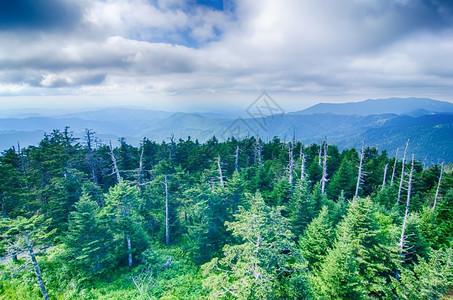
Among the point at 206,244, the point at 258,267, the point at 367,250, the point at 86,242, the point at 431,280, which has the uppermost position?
the point at 258,267

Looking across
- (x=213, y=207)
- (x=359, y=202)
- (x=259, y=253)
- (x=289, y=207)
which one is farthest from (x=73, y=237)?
(x=359, y=202)

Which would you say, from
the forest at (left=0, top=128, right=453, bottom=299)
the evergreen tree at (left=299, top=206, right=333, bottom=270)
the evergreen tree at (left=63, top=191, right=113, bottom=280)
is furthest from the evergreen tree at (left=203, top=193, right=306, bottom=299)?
the evergreen tree at (left=63, top=191, right=113, bottom=280)

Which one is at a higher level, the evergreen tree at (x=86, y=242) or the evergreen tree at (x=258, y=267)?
the evergreen tree at (x=258, y=267)

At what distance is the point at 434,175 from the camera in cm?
3769

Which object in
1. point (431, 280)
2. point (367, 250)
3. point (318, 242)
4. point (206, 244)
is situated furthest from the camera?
point (206, 244)

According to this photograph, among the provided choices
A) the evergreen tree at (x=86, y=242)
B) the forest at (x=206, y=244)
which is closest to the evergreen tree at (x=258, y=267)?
the forest at (x=206, y=244)

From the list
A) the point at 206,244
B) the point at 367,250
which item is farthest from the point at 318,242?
the point at 206,244

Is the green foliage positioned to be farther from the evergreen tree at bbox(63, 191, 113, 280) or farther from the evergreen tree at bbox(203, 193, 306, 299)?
the evergreen tree at bbox(63, 191, 113, 280)

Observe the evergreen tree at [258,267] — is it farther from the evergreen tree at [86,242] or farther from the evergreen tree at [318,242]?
the evergreen tree at [86,242]

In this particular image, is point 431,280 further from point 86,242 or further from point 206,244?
point 86,242

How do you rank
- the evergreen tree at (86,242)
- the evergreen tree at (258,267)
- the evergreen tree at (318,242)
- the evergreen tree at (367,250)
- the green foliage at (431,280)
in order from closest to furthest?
the evergreen tree at (258,267)
the green foliage at (431,280)
the evergreen tree at (367,250)
the evergreen tree at (86,242)
the evergreen tree at (318,242)

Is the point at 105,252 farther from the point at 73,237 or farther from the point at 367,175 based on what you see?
the point at 367,175

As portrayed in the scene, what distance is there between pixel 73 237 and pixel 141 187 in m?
13.3

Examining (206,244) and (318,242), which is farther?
(206,244)
